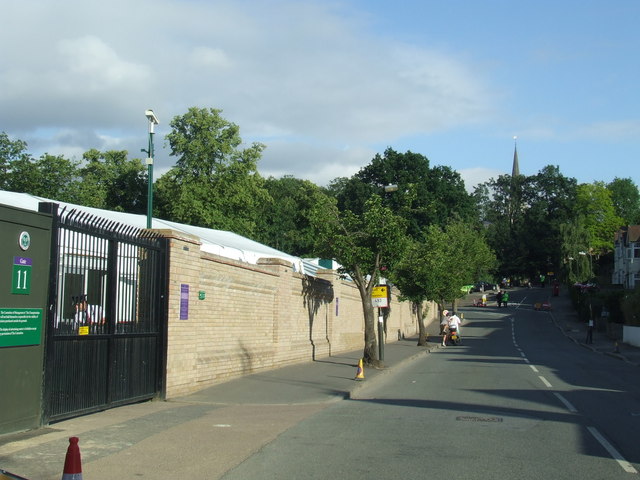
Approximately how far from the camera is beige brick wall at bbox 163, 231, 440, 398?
1388 centimetres

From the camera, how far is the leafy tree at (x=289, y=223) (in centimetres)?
7147

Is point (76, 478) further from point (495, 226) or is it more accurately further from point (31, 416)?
point (495, 226)

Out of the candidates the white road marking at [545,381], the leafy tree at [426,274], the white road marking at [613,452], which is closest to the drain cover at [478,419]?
the white road marking at [613,452]

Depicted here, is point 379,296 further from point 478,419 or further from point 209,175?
point 209,175

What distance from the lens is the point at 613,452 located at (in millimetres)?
8977

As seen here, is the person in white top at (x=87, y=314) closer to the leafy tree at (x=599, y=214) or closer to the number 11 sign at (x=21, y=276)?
the number 11 sign at (x=21, y=276)

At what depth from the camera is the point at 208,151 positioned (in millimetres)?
46281

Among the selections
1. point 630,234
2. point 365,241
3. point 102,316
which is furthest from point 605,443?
point 630,234

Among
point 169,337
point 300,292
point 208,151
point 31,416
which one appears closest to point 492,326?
point 208,151

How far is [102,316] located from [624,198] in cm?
11142

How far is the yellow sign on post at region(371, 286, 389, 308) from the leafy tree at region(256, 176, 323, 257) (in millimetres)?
47009

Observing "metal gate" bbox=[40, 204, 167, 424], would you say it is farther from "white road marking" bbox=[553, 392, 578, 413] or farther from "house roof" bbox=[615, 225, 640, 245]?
"house roof" bbox=[615, 225, 640, 245]

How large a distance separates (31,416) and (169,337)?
14.0ft

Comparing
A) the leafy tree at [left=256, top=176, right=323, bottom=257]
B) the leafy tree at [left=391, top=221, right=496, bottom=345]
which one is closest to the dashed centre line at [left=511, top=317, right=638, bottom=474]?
the leafy tree at [left=391, top=221, right=496, bottom=345]
